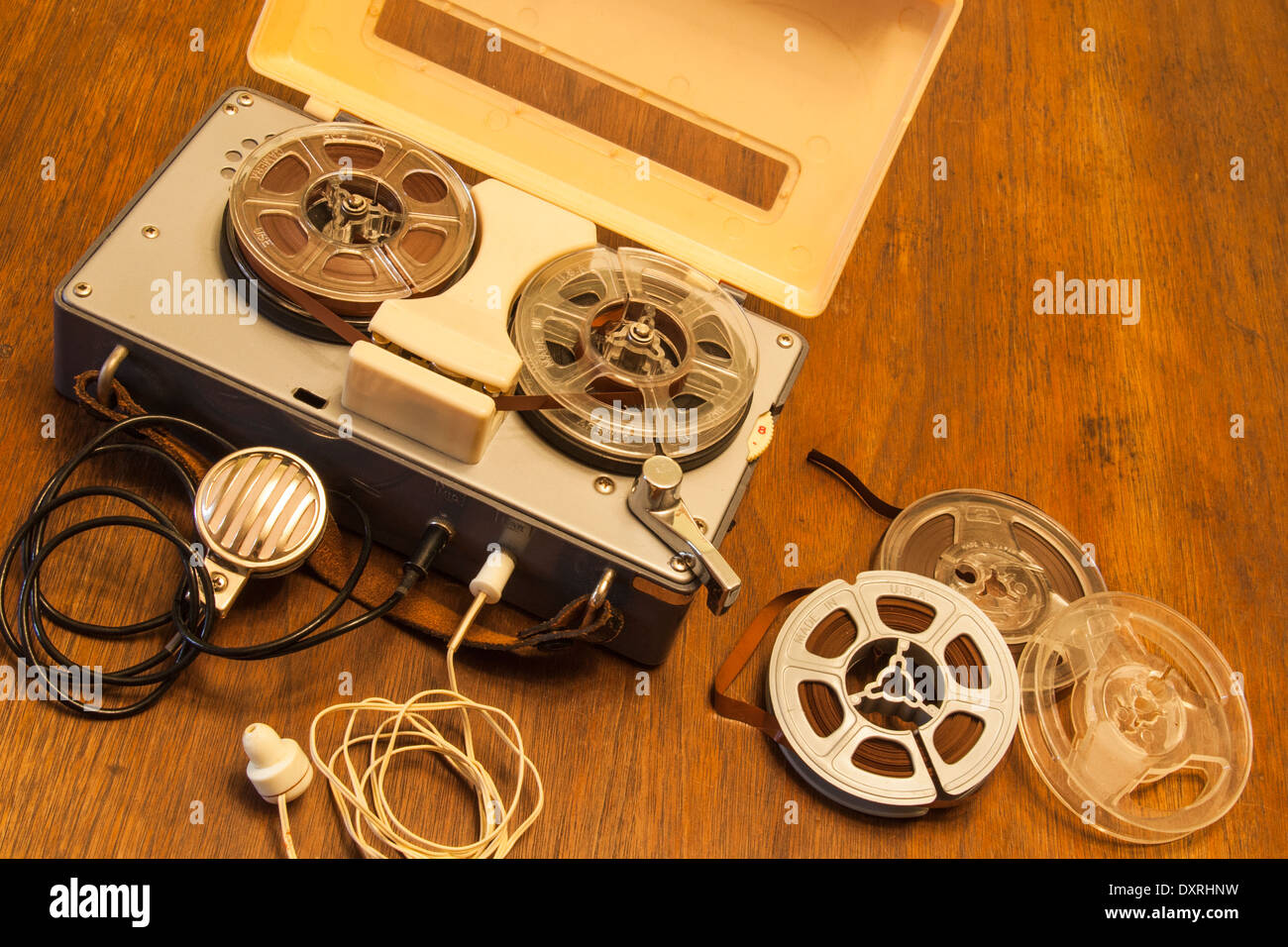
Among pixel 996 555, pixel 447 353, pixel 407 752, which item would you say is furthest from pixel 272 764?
pixel 996 555

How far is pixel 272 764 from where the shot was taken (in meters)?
1.13

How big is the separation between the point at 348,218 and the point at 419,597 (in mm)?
420

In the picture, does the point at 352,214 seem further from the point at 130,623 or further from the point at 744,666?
the point at 744,666

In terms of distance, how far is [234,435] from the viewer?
4.23 feet

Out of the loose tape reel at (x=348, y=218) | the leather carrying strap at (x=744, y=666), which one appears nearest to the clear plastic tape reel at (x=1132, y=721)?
the leather carrying strap at (x=744, y=666)

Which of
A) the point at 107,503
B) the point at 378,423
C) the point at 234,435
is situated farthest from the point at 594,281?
the point at 107,503

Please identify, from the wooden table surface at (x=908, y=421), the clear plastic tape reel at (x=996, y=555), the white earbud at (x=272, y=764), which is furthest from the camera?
the clear plastic tape reel at (x=996, y=555)

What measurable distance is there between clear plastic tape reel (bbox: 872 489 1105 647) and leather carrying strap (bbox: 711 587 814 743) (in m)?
0.15

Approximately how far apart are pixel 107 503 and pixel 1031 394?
3.81 feet

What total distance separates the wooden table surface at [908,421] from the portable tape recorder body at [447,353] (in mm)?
131

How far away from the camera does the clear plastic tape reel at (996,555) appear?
140cm

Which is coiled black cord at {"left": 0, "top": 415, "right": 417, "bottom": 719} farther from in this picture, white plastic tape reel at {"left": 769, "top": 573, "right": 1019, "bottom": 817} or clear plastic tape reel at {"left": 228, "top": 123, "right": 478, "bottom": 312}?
white plastic tape reel at {"left": 769, "top": 573, "right": 1019, "bottom": 817}

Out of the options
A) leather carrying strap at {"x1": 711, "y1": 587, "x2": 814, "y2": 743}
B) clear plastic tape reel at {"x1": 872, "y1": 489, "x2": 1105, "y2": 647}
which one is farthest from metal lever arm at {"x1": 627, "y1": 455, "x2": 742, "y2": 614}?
clear plastic tape reel at {"x1": 872, "y1": 489, "x2": 1105, "y2": 647}

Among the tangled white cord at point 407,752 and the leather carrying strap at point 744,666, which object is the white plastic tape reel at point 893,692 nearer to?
the leather carrying strap at point 744,666
